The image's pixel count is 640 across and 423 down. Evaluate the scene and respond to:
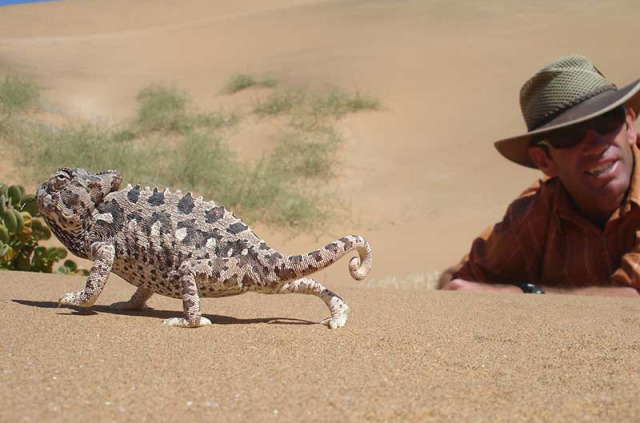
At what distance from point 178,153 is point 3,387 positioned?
10.3 meters

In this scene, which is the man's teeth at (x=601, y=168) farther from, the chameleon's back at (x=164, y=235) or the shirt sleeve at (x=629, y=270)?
the chameleon's back at (x=164, y=235)

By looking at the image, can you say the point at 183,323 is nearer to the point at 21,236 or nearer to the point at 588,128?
the point at 21,236

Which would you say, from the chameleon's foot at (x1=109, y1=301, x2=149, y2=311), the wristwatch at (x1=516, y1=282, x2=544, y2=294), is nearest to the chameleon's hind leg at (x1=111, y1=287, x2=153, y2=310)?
the chameleon's foot at (x1=109, y1=301, x2=149, y2=311)

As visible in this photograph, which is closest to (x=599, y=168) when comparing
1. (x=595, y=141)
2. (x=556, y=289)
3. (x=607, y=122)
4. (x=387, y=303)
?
(x=595, y=141)

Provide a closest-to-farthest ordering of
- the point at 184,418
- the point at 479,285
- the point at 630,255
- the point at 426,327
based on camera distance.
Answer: the point at 184,418 < the point at 426,327 < the point at 630,255 < the point at 479,285

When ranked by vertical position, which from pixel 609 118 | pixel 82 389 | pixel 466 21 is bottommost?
pixel 82 389

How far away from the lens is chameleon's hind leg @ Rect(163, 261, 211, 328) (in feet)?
9.04

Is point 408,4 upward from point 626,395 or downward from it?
upward

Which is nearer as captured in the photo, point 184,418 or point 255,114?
point 184,418

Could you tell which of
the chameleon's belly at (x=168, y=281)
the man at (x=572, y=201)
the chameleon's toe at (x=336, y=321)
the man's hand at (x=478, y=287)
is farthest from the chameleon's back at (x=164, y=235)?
the man at (x=572, y=201)

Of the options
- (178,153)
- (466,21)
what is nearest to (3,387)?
(178,153)

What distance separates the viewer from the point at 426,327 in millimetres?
2934

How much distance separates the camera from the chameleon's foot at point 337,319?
9.45 ft

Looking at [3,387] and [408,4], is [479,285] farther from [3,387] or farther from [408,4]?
[408,4]
